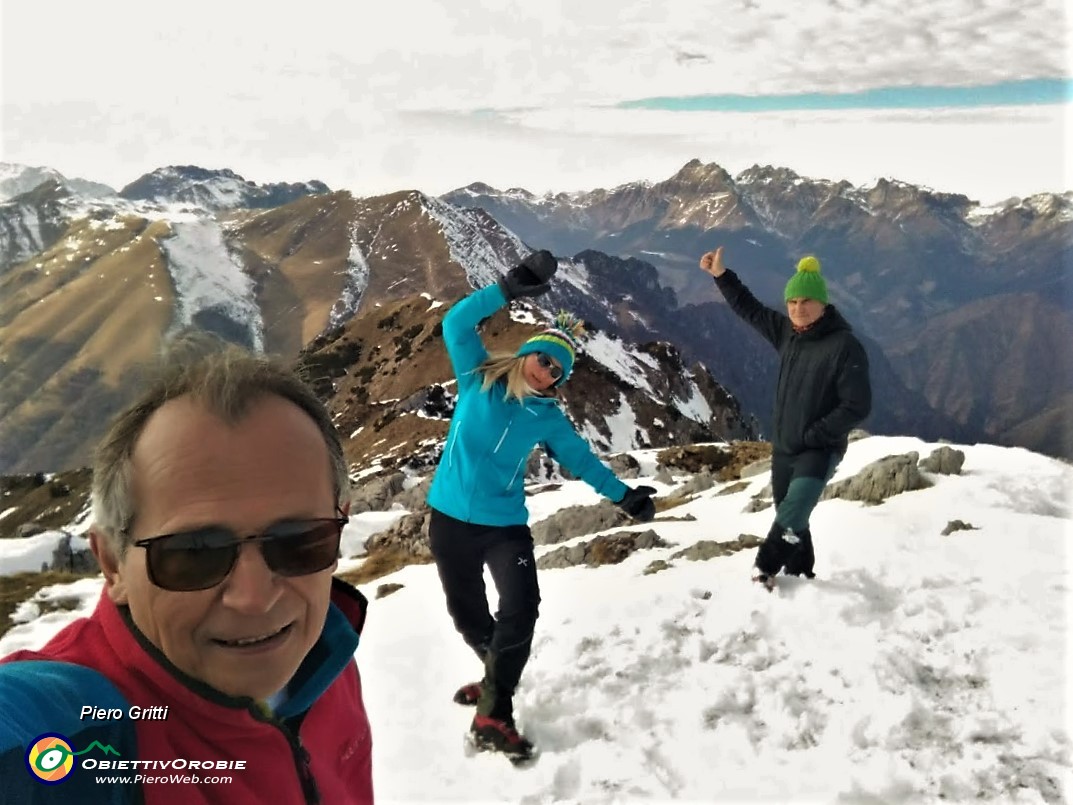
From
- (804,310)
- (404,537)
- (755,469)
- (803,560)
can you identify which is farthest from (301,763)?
(755,469)

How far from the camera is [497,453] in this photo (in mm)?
5219

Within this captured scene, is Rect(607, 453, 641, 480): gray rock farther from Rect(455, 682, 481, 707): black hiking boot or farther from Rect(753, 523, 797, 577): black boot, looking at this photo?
Rect(455, 682, 481, 707): black hiking boot

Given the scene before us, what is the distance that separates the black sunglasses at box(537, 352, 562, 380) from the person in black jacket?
3341 millimetres

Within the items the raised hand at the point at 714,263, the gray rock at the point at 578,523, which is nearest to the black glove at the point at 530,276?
the raised hand at the point at 714,263

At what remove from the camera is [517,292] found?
226 inches

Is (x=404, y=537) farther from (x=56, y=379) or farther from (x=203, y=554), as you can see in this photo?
(x=56, y=379)

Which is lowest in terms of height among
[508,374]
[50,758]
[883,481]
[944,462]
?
[883,481]

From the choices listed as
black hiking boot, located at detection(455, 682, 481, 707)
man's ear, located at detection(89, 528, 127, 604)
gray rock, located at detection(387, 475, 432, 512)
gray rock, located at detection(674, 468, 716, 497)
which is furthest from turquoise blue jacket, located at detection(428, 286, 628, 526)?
gray rock, located at detection(387, 475, 432, 512)

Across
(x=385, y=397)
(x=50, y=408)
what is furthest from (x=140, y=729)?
(x=50, y=408)

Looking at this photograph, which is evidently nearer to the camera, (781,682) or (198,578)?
(198,578)

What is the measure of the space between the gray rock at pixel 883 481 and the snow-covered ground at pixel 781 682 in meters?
1.99

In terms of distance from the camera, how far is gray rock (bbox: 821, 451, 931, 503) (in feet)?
37.4

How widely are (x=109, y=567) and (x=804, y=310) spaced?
22.6 ft

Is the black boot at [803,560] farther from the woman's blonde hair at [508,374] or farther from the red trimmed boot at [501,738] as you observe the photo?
the woman's blonde hair at [508,374]
